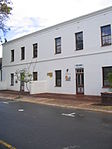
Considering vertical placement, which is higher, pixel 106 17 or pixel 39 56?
pixel 106 17

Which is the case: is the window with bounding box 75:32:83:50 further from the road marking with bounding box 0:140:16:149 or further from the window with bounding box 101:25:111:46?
the road marking with bounding box 0:140:16:149

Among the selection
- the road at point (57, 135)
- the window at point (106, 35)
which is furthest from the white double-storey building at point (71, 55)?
the road at point (57, 135)

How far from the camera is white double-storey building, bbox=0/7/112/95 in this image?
21.5 m

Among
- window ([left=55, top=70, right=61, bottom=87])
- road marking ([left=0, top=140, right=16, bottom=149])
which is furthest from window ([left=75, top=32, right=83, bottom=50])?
road marking ([left=0, top=140, right=16, bottom=149])

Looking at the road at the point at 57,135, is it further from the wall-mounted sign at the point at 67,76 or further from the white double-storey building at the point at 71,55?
the wall-mounted sign at the point at 67,76

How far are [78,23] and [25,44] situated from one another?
10.7 metres

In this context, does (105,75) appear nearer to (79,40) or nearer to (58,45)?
(79,40)

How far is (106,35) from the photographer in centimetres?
2139

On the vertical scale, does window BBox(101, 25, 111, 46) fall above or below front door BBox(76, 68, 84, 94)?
above

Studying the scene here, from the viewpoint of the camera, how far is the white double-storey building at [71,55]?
21484 millimetres

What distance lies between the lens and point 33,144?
6.65 meters

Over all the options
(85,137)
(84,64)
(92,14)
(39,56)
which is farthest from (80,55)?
(85,137)

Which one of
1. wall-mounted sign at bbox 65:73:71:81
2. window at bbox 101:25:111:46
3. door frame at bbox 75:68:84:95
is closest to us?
window at bbox 101:25:111:46

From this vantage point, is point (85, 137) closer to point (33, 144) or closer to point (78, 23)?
Answer: point (33, 144)
